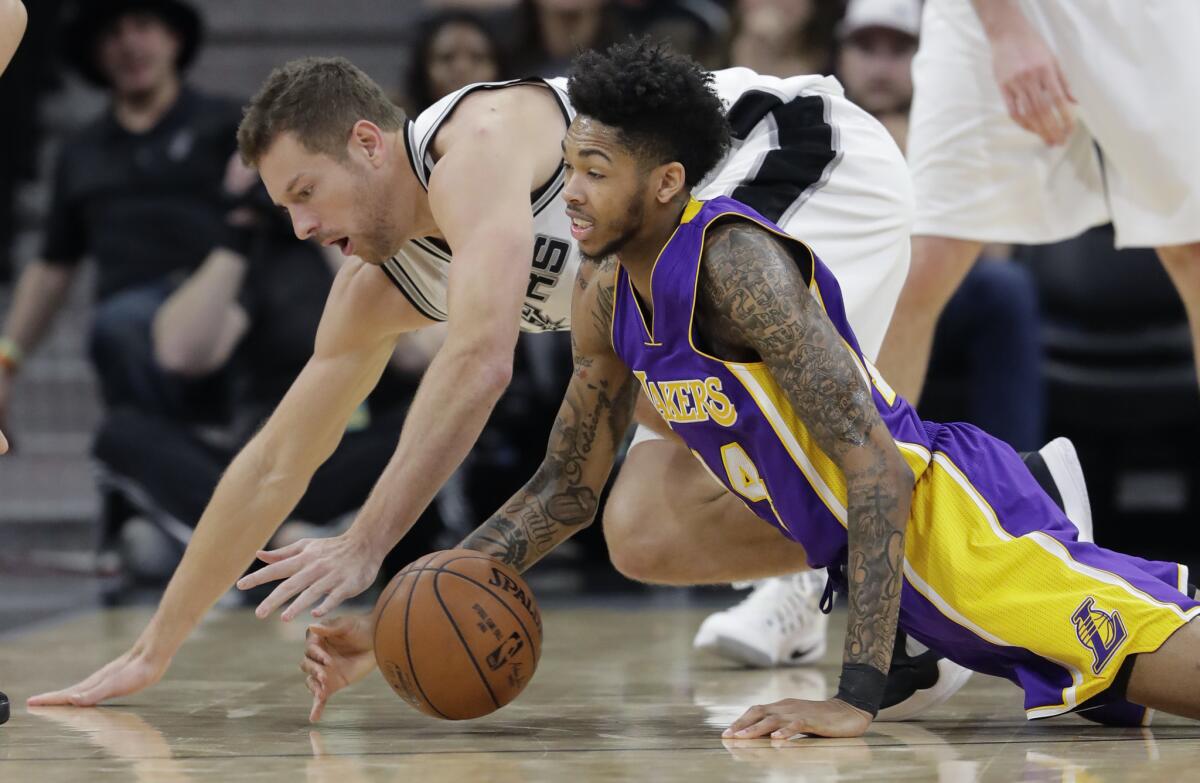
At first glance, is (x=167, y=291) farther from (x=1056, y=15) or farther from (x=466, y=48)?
(x=1056, y=15)

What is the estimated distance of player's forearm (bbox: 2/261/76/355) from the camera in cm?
687

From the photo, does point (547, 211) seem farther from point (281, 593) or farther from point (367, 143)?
point (281, 593)

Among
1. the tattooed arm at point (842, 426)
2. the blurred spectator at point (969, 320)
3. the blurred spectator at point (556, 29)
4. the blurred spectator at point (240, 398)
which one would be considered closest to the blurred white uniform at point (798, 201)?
the tattooed arm at point (842, 426)

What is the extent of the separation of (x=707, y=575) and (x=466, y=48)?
11.4 feet

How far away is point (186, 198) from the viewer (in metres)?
7.09

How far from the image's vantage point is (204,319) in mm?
6438

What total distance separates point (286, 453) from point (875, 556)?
1.34 m

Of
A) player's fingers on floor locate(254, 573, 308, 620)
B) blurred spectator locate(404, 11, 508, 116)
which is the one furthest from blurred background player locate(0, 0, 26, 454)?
blurred spectator locate(404, 11, 508, 116)

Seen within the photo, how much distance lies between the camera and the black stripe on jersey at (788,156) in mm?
3615

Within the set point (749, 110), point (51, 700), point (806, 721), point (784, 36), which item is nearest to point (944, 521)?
point (806, 721)

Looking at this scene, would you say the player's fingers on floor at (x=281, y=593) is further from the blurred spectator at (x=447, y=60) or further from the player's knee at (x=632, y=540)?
the blurred spectator at (x=447, y=60)

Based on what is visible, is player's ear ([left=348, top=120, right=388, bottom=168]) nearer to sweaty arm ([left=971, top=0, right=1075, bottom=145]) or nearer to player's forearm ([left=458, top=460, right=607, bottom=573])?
player's forearm ([left=458, top=460, right=607, bottom=573])

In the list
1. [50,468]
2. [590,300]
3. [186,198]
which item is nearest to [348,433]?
[186,198]

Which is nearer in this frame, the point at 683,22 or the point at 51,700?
the point at 51,700
